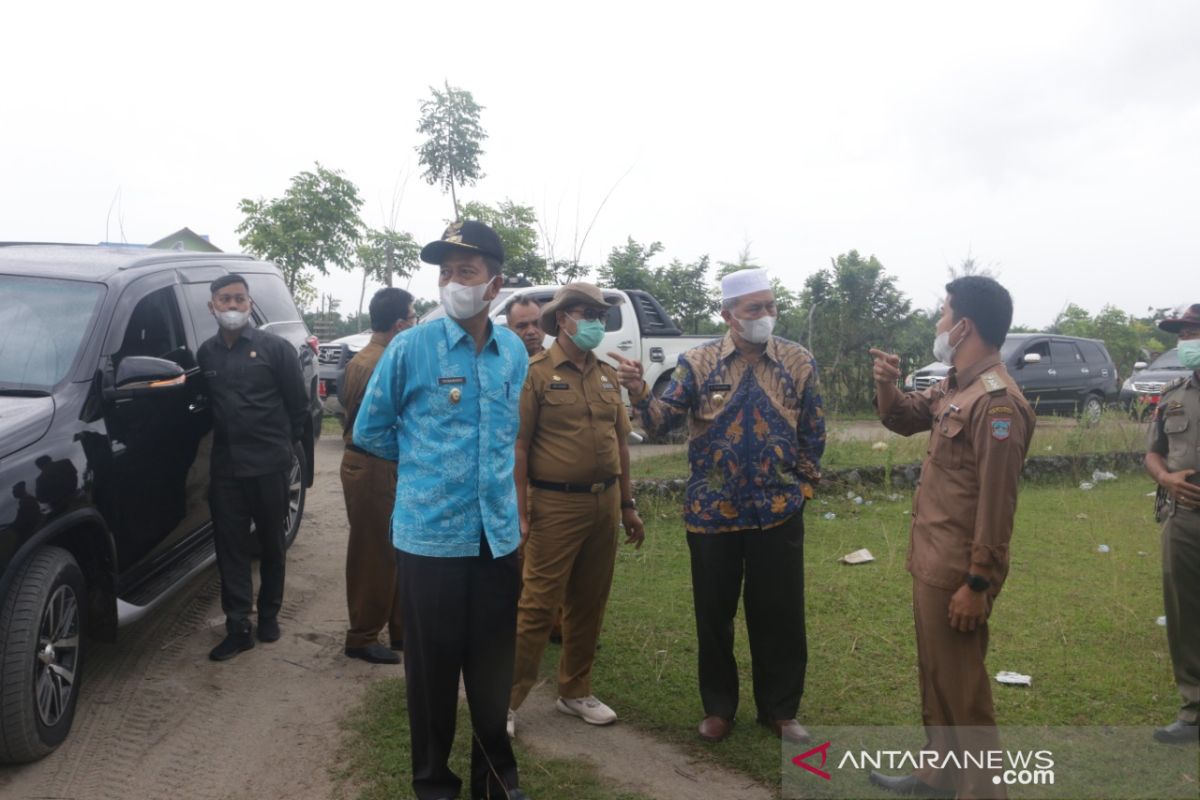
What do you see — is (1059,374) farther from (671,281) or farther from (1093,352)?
(671,281)

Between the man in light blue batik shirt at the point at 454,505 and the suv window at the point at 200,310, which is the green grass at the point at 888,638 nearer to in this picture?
the man in light blue batik shirt at the point at 454,505

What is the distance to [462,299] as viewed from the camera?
3.13 metres

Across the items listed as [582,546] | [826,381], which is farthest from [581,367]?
[826,381]

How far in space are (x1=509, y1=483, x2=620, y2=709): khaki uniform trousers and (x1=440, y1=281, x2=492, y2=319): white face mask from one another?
1.08m

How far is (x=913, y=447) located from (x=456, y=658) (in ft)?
28.0

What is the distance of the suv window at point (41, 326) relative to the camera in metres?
3.98

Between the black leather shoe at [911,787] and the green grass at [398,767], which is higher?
the black leather shoe at [911,787]

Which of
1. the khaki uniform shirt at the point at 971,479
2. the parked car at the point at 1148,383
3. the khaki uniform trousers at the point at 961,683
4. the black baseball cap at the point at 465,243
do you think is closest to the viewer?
the khaki uniform shirt at the point at 971,479

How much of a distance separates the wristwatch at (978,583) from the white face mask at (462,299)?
6.09 ft

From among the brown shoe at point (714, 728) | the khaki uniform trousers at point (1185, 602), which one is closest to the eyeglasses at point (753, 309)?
the brown shoe at point (714, 728)

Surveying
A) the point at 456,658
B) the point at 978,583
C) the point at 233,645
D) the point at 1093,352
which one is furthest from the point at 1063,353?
the point at 456,658

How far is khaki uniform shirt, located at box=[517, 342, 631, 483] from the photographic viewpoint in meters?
3.93

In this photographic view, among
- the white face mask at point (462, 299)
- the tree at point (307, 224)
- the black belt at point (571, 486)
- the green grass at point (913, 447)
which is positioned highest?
the tree at point (307, 224)

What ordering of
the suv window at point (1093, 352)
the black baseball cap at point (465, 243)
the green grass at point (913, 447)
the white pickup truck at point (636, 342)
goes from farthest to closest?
1. the suv window at point (1093, 352)
2. the white pickup truck at point (636, 342)
3. the green grass at point (913, 447)
4. the black baseball cap at point (465, 243)
